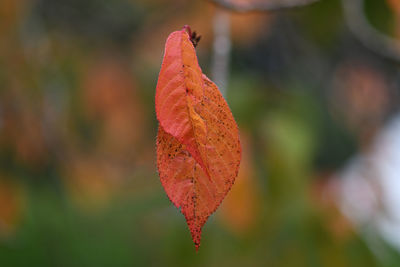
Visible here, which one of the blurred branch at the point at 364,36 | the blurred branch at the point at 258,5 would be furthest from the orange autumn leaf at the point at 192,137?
the blurred branch at the point at 364,36

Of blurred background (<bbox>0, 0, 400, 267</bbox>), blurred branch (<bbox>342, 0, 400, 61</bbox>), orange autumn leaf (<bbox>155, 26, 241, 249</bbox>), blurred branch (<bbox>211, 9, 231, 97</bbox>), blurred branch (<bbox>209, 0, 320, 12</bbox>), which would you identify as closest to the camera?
orange autumn leaf (<bbox>155, 26, 241, 249</bbox>)

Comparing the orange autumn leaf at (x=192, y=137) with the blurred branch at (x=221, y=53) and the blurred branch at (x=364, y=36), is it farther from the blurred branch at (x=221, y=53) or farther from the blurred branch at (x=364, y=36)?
the blurred branch at (x=364, y=36)

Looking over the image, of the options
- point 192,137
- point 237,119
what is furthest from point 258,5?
point 237,119

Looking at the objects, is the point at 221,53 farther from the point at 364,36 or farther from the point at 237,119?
the point at 237,119

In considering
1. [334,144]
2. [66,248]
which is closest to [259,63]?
[334,144]

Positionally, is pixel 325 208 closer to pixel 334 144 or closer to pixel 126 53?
pixel 334 144

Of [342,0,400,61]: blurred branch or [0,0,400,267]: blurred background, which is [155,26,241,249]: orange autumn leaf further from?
[342,0,400,61]: blurred branch

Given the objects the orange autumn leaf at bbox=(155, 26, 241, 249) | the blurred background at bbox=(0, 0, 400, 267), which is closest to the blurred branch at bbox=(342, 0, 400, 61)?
the blurred background at bbox=(0, 0, 400, 267)
